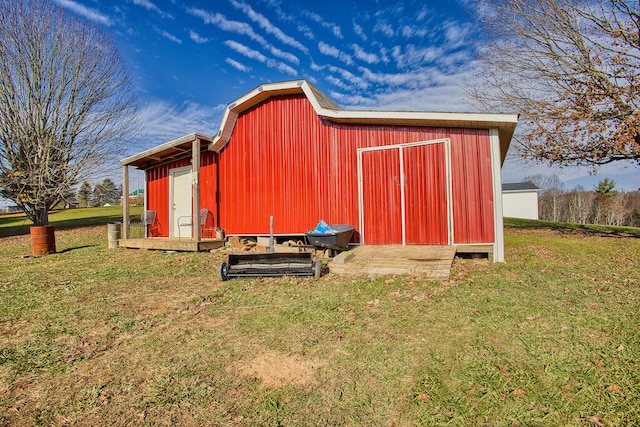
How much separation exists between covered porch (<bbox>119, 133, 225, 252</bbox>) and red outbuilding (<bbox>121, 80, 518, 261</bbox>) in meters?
0.07

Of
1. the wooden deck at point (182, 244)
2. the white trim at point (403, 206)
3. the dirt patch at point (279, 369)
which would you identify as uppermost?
the white trim at point (403, 206)

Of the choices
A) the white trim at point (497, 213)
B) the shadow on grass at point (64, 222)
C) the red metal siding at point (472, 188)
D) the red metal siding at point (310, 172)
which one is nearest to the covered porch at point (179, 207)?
the red metal siding at point (310, 172)

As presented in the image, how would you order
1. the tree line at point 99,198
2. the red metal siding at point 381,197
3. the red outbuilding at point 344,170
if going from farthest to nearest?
the tree line at point 99,198 < the red metal siding at point 381,197 < the red outbuilding at point 344,170

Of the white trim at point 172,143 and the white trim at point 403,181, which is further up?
the white trim at point 172,143

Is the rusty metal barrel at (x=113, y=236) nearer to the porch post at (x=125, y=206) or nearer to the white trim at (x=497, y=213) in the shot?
the porch post at (x=125, y=206)

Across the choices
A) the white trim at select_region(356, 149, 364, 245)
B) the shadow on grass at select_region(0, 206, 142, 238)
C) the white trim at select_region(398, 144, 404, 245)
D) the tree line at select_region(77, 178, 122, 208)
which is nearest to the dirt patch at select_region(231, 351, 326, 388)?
the white trim at select_region(398, 144, 404, 245)

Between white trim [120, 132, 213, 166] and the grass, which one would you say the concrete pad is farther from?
Answer: white trim [120, 132, 213, 166]

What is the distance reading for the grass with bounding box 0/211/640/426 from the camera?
2.24 meters

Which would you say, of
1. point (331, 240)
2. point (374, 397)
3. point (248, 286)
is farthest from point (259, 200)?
point (374, 397)

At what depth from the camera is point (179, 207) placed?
1169 cm

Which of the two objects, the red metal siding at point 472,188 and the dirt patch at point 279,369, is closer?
the dirt patch at point 279,369

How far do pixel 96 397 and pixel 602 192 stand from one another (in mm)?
47150

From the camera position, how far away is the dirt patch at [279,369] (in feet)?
8.60

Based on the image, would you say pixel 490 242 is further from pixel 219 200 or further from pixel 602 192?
pixel 602 192
